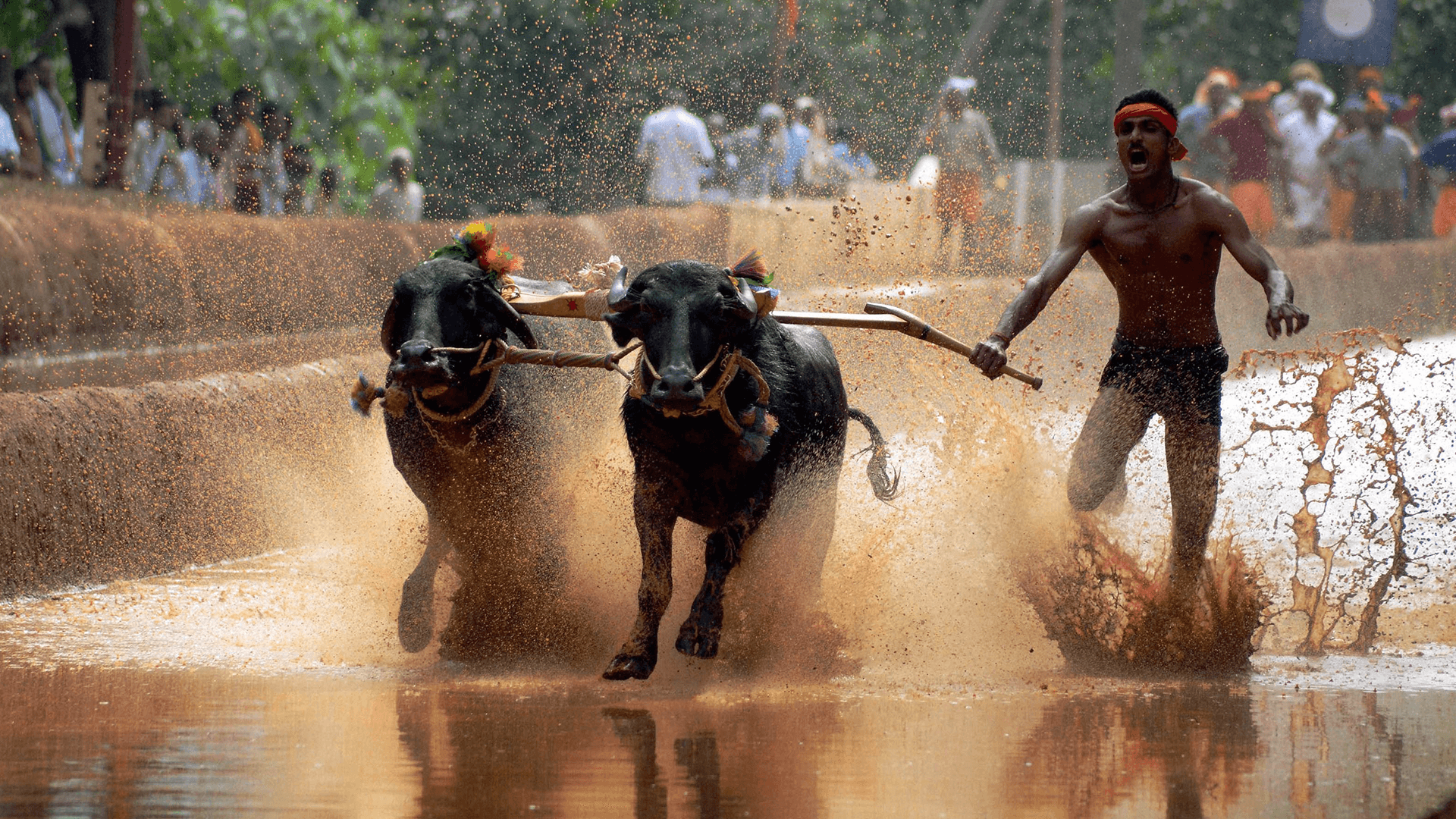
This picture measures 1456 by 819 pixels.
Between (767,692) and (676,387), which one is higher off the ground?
(676,387)

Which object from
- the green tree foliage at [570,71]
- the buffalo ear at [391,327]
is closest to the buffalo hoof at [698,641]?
the buffalo ear at [391,327]

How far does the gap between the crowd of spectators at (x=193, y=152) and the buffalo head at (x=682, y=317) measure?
879 cm

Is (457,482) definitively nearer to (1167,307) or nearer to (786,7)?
(1167,307)

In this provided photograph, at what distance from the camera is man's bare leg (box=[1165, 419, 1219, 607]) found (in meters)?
7.45

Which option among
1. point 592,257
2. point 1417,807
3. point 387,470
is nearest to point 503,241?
point 592,257

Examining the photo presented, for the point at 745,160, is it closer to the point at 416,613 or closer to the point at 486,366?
the point at 416,613

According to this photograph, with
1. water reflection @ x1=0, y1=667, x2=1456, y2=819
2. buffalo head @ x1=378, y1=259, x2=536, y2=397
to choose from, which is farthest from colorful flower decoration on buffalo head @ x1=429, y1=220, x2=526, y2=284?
water reflection @ x1=0, y1=667, x2=1456, y2=819

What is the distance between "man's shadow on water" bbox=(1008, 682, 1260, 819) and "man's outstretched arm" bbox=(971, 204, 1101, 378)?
139 cm

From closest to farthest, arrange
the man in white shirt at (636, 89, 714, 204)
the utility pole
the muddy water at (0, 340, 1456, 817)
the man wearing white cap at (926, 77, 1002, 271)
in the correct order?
1. the muddy water at (0, 340, 1456, 817)
2. the man wearing white cap at (926, 77, 1002, 271)
3. the man in white shirt at (636, 89, 714, 204)
4. the utility pole

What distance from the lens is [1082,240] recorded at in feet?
24.8

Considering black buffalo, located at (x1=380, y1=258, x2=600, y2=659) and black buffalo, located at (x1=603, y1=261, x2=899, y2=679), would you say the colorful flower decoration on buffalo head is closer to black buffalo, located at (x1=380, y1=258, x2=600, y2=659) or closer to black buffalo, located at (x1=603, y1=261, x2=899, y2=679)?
black buffalo, located at (x1=380, y1=258, x2=600, y2=659)

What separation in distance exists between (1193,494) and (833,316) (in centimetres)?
148

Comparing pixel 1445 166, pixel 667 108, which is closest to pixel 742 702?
pixel 667 108

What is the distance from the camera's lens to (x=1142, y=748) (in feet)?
19.7
